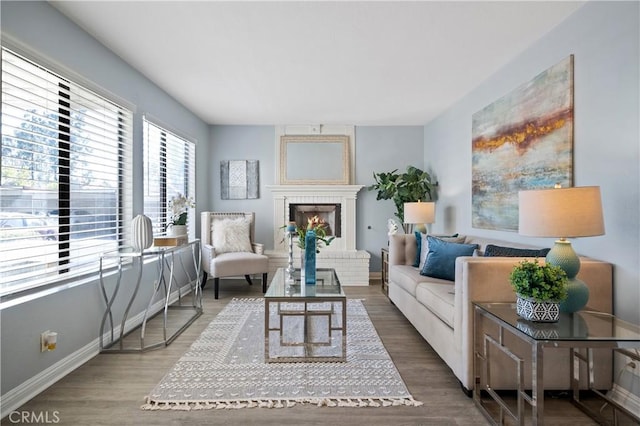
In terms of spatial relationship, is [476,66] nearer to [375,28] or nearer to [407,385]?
[375,28]

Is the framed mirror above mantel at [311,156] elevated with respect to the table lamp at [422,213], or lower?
elevated

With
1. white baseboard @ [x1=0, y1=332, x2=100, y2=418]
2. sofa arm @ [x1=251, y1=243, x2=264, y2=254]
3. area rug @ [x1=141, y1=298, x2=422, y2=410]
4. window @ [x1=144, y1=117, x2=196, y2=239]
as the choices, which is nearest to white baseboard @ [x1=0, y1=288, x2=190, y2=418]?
white baseboard @ [x1=0, y1=332, x2=100, y2=418]

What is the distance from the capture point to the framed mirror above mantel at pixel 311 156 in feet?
18.8

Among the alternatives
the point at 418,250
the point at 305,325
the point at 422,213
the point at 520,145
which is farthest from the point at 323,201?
the point at 520,145

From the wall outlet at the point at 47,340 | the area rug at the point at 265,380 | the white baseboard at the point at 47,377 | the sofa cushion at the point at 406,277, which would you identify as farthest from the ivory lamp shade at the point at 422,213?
the wall outlet at the point at 47,340

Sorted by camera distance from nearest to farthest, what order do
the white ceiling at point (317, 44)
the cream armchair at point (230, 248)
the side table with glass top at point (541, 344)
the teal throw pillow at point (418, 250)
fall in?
1. the side table with glass top at point (541, 344)
2. the white ceiling at point (317, 44)
3. the teal throw pillow at point (418, 250)
4. the cream armchair at point (230, 248)

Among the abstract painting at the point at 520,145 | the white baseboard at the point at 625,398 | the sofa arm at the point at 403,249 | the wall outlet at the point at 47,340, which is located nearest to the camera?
the white baseboard at the point at 625,398

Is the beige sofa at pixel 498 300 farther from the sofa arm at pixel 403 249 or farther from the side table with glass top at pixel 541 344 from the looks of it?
the sofa arm at pixel 403 249

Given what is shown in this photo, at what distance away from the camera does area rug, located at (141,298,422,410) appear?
207 centimetres

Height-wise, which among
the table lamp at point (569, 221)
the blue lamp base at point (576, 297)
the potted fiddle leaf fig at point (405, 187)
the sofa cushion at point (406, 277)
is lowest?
the sofa cushion at point (406, 277)

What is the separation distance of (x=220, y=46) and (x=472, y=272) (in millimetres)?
2585

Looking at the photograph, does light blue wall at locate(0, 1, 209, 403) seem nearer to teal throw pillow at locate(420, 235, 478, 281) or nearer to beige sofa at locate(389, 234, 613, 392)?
beige sofa at locate(389, 234, 613, 392)

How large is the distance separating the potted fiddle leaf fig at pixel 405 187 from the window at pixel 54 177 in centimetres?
353

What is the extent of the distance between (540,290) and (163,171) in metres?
4.02
